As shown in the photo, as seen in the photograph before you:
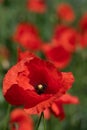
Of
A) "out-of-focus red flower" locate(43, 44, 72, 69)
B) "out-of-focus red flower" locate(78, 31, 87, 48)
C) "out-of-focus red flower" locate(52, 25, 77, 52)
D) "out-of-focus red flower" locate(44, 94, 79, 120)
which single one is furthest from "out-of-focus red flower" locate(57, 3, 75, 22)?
"out-of-focus red flower" locate(44, 94, 79, 120)

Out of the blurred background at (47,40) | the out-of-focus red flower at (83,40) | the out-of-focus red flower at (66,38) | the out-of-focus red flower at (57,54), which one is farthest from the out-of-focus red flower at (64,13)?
the out-of-focus red flower at (57,54)

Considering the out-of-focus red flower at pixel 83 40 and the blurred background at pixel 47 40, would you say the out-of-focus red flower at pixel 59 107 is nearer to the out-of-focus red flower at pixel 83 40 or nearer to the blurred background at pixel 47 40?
the blurred background at pixel 47 40

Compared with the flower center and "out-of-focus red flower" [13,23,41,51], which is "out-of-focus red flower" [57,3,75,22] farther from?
the flower center

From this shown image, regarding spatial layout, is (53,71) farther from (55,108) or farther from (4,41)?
(4,41)

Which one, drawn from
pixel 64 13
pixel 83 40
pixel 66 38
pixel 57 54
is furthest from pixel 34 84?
pixel 64 13

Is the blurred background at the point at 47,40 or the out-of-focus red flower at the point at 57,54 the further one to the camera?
the out-of-focus red flower at the point at 57,54

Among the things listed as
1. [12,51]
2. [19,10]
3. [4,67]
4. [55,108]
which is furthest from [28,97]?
[19,10]

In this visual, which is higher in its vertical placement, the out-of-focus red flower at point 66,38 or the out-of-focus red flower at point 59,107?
the out-of-focus red flower at point 59,107
